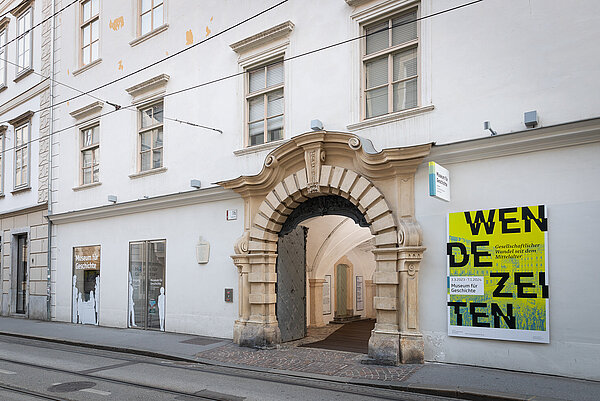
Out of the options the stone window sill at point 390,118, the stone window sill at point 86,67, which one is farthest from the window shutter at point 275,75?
the stone window sill at point 86,67

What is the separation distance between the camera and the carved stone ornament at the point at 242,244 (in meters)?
12.2

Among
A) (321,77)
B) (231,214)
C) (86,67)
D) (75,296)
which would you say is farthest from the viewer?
(86,67)

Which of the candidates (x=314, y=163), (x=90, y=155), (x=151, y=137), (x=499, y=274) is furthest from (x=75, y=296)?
(x=499, y=274)

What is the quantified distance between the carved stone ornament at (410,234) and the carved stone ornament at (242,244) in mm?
3823

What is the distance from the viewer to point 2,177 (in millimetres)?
21797

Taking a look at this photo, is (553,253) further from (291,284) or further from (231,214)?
(231,214)

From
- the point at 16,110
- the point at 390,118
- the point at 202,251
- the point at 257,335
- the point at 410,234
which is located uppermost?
the point at 16,110

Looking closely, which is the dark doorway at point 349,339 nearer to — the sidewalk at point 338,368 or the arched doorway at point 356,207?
the sidewalk at point 338,368

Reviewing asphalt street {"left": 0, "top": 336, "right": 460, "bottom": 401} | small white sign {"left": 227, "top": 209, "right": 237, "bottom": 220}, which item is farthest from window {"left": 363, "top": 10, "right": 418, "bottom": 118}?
asphalt street {"left": 0, "top": 336, "right": 460, "bottom": 401}

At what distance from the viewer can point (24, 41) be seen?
69.0ft

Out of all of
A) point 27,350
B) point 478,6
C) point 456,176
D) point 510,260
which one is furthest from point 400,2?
point 27,350

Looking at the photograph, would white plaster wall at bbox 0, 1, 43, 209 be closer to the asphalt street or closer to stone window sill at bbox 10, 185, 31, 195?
stone window sill at bbox 10, 185, 31, 195

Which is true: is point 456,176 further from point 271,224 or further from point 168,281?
point 168,281

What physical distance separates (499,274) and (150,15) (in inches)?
475
